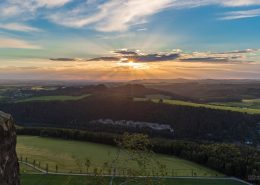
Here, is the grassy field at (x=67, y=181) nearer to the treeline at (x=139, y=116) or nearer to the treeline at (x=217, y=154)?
the treeline at (x=217, y=154)

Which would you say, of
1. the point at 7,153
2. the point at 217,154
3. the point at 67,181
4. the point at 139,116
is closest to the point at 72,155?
the point at 67,181

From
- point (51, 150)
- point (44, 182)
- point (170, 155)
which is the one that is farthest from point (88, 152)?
point (44, 182)

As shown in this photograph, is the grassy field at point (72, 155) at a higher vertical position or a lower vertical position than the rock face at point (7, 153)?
lower

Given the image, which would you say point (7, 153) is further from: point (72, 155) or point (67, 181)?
point (72, 155)

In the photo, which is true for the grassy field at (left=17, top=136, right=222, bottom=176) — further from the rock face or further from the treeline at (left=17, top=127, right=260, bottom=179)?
the rock face

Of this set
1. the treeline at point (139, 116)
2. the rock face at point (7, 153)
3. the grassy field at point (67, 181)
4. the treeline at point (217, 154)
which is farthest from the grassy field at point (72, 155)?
the rock face at point (7, 153)

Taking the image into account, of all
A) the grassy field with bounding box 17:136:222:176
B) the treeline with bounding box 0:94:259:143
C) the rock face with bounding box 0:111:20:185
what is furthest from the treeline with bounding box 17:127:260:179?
the rock face with bounding box 0:111:20:185
